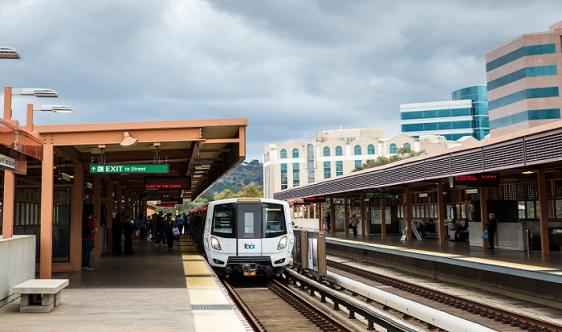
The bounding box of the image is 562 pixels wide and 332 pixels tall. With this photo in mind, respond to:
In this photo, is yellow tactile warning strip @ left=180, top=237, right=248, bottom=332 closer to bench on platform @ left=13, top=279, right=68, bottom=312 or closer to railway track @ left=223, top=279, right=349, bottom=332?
railway track @ left=223, top=279, right=349, bottom=332

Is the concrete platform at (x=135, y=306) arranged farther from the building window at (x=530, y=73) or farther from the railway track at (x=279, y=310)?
the building window at (x=530, y=73)

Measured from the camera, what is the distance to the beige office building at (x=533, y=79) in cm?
6856

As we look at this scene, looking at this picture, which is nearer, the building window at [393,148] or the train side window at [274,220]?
the train side window at [274,220]

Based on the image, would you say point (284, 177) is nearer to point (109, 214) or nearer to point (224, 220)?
point (109, 214)

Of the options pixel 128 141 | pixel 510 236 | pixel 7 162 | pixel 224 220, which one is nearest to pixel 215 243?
pixel 224 220

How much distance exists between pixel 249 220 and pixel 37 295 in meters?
7.30

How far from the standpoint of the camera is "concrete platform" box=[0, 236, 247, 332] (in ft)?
26.0

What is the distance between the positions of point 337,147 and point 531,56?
44395mm

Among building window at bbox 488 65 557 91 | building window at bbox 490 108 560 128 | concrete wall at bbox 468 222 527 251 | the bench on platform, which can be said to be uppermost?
building window at bbox 488 65 557 91

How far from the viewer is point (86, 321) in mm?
8203

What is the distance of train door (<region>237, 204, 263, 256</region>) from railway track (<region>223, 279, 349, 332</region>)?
114 cm

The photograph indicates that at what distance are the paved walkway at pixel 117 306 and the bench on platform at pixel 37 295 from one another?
0.55ft

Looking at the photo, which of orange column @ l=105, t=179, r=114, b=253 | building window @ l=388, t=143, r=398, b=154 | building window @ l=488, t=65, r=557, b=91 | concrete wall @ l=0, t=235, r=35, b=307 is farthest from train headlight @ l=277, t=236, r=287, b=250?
building window @ l=388, t=143, r=398, b=154

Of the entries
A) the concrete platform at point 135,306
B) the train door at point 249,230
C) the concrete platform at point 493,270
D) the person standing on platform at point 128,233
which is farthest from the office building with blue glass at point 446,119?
the concrete platform at point 135,306
